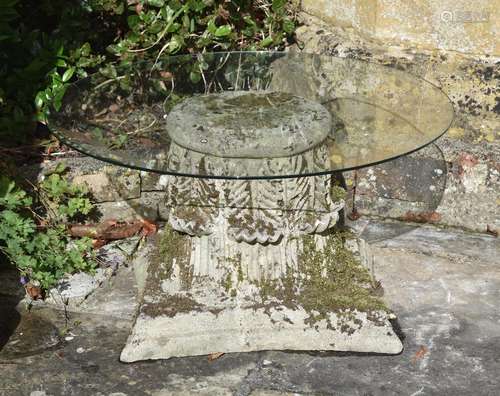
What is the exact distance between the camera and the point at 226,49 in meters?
4.37

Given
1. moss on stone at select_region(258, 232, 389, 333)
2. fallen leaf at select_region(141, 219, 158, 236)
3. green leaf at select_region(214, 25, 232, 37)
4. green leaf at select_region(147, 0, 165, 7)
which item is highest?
green leaf at select_region(147, 0, 165, 7)

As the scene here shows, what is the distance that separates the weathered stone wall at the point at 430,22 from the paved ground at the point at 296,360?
115 cm

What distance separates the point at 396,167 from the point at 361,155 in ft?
4.50

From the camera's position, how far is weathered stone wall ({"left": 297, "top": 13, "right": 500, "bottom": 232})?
160 inches

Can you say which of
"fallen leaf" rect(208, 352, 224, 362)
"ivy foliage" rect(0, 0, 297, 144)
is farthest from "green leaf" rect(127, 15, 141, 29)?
"fallen leaf" rect(208, 352, 224, 362)

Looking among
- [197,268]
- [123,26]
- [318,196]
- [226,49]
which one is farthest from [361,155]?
[123,26]

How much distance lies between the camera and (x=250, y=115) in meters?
3.21

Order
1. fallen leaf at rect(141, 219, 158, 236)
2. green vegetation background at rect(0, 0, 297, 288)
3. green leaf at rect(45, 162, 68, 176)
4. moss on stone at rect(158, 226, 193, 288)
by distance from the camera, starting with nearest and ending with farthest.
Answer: moss on stone at rect(158, 226, 193, 288), green vegetation background at rect(0, 0, 297, 288), green leaf at rect(45, 162, 68, 176), fallen leaf at rect(141, 219, 158, 236)

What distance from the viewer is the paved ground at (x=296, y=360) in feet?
9.80

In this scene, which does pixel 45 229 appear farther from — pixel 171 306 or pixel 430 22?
pixel 430 22

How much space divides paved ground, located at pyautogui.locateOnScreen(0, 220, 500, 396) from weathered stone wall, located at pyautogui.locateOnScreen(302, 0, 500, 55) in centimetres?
115

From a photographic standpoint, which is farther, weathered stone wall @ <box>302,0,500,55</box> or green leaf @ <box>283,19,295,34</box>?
green leaf @ <box>283,19,295,34</box>

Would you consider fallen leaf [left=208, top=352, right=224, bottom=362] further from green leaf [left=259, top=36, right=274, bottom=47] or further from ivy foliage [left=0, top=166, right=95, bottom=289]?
green leaf [left=259, top=36, right=274, bottom=47]

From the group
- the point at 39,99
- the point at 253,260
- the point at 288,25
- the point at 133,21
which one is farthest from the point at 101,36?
the point at 253,260
